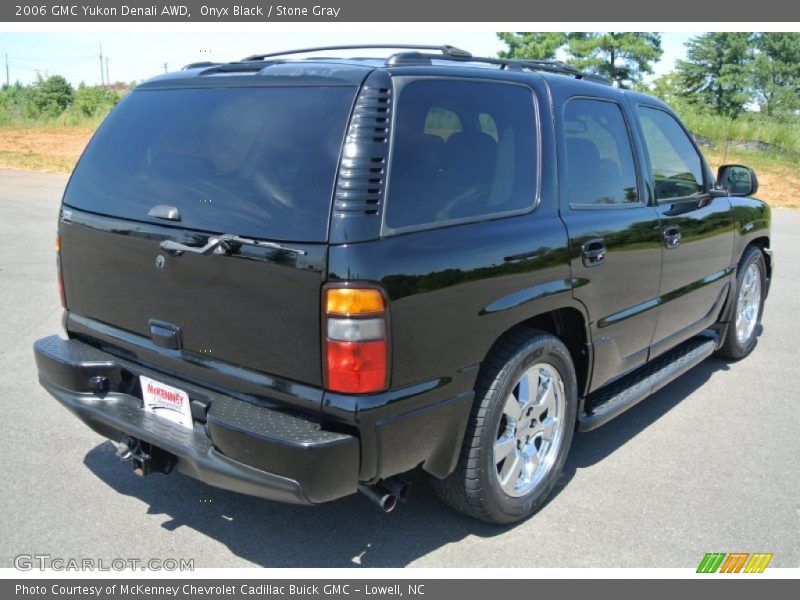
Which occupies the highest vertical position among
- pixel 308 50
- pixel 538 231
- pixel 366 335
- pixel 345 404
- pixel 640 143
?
pixel 308 50

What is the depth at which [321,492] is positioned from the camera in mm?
2656

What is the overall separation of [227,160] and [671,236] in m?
2.67

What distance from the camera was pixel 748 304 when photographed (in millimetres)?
6012

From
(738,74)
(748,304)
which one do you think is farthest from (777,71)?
(748,304)

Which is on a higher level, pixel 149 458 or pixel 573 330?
pixel 573 330

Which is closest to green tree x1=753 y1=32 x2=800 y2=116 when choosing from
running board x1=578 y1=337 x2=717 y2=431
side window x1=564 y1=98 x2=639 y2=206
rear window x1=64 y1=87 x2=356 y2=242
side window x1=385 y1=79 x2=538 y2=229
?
running board x1=578 y1=337 x2=717 y2=431

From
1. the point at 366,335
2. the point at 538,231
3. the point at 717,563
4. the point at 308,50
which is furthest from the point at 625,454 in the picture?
the point at 308,50

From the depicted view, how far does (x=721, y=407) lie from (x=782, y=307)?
326 cm

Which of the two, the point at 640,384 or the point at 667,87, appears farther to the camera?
the point at 667,87

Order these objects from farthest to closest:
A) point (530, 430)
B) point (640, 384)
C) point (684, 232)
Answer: point (684, 232) → point (640, 384) → point (530, 430)

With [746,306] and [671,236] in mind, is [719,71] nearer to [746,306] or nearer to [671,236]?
[746,306]

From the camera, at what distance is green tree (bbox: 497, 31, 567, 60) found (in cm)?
3728
